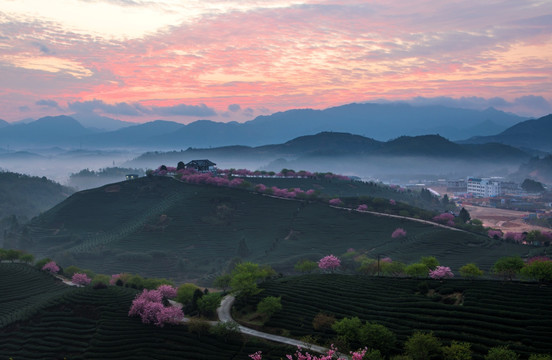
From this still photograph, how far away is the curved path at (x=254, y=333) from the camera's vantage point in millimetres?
42875

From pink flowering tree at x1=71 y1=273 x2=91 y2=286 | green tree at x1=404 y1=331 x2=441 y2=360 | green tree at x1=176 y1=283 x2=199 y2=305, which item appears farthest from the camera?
pink flowering tree at x1=71 y1=273 x2=91 y2=286

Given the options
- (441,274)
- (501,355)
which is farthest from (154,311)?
(441,274)

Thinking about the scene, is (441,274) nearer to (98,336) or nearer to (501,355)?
(501,355)

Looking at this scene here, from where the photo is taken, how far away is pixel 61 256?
10456 centimetres

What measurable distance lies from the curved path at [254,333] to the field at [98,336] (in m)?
1.65

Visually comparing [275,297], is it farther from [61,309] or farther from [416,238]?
[416,238]

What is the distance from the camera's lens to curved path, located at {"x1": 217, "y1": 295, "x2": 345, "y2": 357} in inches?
1688

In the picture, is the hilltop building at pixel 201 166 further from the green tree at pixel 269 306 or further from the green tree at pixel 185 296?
the green tree at pixel 269 306

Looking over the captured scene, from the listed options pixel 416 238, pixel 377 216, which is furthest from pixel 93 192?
pixel 416 238

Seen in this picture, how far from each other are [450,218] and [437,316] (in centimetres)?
7235

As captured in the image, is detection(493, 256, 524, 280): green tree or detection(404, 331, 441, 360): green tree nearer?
detection(404, 331, 441, 360): green tree

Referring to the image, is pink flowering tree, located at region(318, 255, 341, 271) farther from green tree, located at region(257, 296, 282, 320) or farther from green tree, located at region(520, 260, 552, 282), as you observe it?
green tree, located at region(520, 260, 552, 282)

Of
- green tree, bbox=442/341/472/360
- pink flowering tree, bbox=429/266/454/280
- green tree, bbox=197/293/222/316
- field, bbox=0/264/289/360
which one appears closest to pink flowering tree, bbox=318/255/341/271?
pink flowering tree, bbox=429/266/454/280

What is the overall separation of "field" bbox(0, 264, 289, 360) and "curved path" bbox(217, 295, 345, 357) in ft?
5.42
